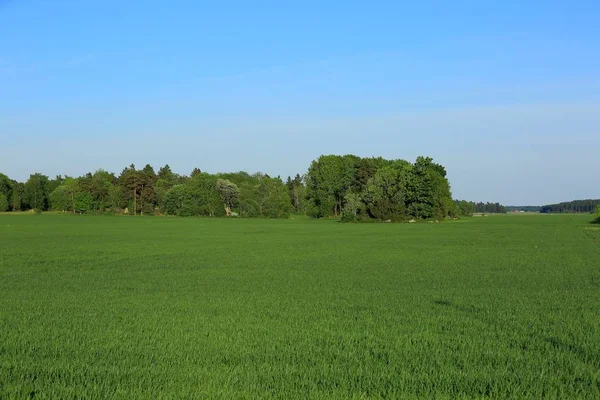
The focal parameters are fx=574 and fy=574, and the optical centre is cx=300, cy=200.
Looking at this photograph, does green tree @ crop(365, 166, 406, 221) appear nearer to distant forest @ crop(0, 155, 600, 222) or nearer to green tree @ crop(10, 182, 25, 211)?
distant forest @ crop(0, 155, 600, 222)

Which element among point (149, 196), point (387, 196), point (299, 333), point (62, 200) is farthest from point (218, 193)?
point (299, 333)

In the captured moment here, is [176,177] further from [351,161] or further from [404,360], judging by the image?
[404,360]

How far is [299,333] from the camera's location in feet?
39.7

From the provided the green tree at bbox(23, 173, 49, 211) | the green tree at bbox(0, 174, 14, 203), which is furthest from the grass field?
the green tree at bbox(23, 173, 49, 211)

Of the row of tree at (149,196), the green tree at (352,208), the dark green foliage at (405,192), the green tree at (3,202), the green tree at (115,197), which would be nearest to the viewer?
the dark green foliage at (405,192)

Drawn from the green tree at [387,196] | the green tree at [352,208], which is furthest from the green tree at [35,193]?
the green tree at [387,196]

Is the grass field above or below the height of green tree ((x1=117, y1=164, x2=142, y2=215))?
below

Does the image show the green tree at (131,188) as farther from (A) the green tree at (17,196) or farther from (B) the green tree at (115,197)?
(A) the green tree at (17,196)

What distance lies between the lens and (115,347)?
1066 centimetres

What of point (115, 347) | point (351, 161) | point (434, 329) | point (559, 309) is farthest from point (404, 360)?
point (351, 161)

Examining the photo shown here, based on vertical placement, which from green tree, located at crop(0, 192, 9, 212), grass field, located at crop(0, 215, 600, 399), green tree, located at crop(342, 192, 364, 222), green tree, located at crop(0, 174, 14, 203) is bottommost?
grass field, located at crop(0, 215, 600, 399)

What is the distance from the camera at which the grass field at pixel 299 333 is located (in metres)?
8.40

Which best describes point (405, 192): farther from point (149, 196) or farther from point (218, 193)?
point (149, 196)

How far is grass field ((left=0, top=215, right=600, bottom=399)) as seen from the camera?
8398mm
